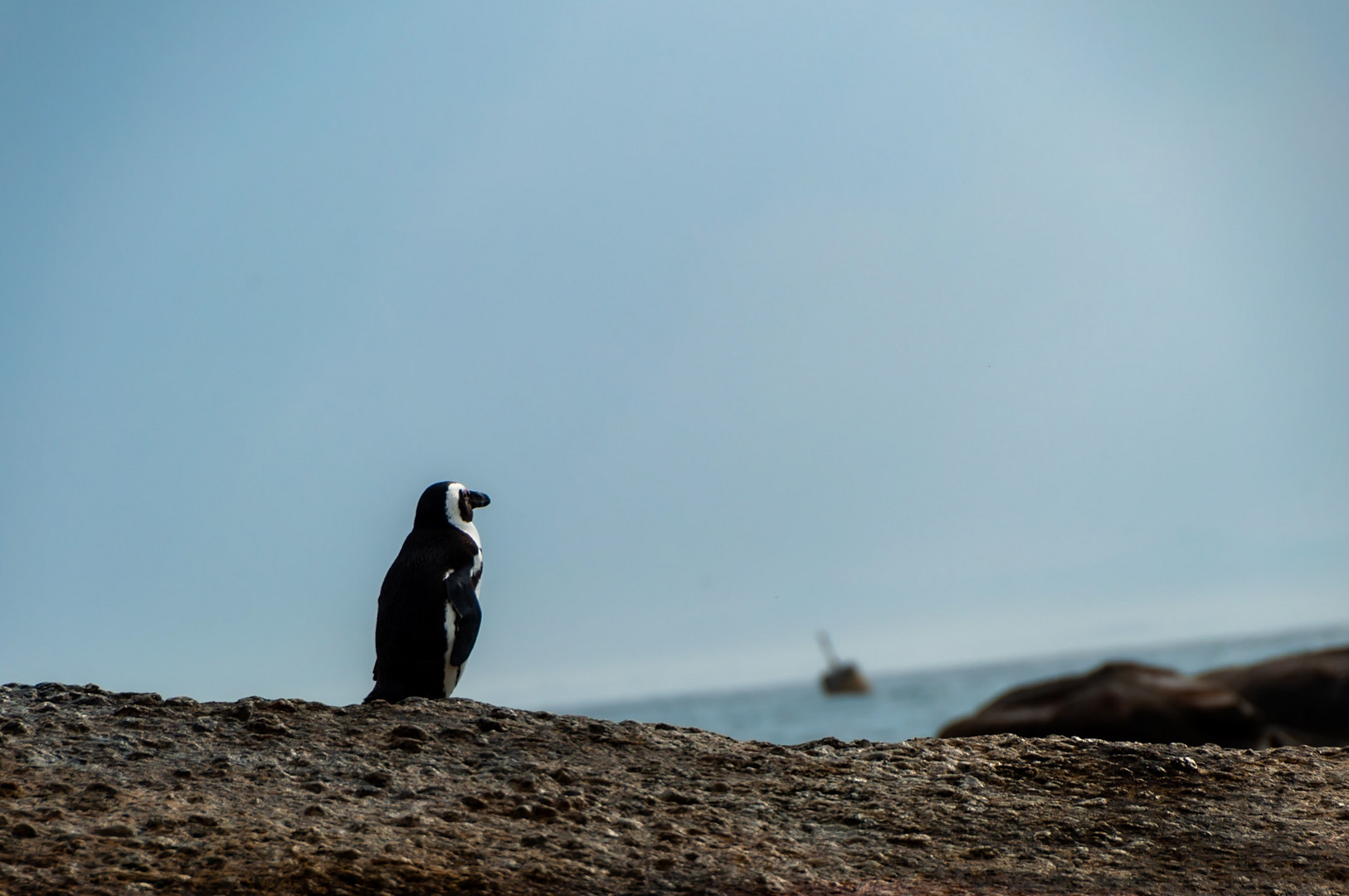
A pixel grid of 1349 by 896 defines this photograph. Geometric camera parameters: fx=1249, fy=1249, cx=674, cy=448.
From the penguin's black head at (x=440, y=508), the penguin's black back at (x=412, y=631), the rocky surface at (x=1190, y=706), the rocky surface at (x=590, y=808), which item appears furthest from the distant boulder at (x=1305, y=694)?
the penguin's black back at (x=412, y=631)

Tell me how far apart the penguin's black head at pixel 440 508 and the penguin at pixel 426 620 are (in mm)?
263

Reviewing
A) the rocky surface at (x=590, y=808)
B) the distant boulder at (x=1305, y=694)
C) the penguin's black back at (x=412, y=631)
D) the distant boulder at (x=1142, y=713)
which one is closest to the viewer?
the rocky surface at (x=590, y=808)

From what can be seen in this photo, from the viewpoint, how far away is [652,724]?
663 centimetres

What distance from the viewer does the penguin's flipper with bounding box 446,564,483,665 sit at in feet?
24.9

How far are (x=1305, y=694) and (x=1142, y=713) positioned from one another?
476 centimetres

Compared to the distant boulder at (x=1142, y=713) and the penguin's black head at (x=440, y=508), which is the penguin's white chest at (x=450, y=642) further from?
the distant boulder at (x=1142, y=713)

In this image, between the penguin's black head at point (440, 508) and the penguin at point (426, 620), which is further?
the penguin's black head at point (440, 508)

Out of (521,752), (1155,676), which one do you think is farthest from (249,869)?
(1155,676)

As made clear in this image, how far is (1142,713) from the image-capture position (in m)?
17.5

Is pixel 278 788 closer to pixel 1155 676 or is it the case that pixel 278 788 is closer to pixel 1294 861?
pixel 1294 861

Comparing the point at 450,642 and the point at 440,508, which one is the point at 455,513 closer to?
the point at 440,508

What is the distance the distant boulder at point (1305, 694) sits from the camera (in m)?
19.9

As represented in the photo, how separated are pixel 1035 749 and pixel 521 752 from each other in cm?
272

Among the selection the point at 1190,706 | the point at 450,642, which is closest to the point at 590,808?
the point at 450,642
